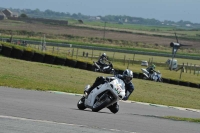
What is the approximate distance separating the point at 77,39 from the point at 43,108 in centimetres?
9794

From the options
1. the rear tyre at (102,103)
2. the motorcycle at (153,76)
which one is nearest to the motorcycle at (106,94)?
the rear tyre at (102,103)

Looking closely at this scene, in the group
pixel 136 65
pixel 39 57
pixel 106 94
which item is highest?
pixel 106 94

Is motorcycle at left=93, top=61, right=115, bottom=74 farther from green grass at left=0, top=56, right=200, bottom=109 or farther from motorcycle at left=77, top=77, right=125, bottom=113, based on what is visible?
motorcycle at left=77, top=77, right=125, bottom=113

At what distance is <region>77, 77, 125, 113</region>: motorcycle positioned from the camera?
13.2 metres

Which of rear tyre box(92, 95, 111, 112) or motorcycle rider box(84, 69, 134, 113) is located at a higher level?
motorcycle rider box(84, 69, 134, 113)

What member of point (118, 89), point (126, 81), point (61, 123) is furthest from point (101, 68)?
point (61, 123)

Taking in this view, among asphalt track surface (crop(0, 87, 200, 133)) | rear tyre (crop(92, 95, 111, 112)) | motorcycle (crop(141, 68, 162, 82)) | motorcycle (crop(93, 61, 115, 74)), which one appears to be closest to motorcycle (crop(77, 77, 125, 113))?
rear tyre (crop(92, 95, 111, 112))

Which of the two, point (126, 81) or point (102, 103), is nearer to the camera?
point (102, 103)

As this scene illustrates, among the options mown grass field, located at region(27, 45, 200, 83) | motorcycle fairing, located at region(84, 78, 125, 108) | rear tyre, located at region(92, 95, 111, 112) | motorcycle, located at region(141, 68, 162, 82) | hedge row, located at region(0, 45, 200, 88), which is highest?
motorcycle fairing, located at region(84, 78, 125, 108)

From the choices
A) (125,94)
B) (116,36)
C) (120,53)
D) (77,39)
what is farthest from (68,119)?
(116,36)

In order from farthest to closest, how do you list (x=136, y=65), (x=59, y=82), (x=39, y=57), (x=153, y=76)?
(x=136, y=65) < (x=153, y=76) < (x=39, y=57) < (x=59, y=82)

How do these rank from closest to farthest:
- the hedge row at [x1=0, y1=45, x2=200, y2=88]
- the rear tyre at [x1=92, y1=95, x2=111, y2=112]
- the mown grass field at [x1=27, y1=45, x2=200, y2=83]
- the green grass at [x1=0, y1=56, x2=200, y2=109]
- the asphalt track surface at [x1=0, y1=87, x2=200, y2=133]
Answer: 1. the asphalt track surface at [x1=0, y1=87, x2=200, y2=133]
2. the rear tyre at [x1=92, y1=95, x2=111, y2=112]
3. the green grass at [x1=0, y1=56, x2=200, y2=109]
4. the hedge row at [x1=0, y1=45, x2=200, y2=88]
5. the mown grass field at [x1=27, y1=45, x2=200, y2=83]

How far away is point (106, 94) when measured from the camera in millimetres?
13328

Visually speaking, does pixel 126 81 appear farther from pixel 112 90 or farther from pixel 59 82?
pixel 59 82
